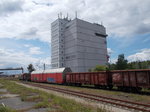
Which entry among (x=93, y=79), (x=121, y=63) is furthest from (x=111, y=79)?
(x=121, y=63)

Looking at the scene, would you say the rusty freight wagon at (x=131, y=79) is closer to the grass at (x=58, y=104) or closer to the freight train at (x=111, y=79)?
the freight train at (x=111, y=79)

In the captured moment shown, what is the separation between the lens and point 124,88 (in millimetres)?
19266

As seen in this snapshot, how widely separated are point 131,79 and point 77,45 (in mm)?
83074

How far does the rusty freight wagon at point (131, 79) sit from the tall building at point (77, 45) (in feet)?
254

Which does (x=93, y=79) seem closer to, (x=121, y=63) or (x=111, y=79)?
(x=111, y=79)

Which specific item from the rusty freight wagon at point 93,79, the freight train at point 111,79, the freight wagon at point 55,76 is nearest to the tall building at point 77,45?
the freight wagon at point 55,76

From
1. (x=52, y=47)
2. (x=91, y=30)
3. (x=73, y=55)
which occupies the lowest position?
(x=73, y=55)

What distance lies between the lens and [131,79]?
17.9m

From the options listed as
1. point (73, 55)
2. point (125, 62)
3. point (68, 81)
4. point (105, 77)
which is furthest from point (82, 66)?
point (105, 77)

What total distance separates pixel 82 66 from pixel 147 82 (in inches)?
3270

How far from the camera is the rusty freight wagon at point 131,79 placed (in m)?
16.5

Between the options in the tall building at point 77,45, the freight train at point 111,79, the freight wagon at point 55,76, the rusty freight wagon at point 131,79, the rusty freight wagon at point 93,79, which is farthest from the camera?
the tall building at point 77,45

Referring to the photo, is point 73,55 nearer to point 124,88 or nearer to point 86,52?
point 86,52

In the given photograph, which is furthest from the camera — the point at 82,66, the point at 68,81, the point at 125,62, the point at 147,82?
the point at 82,66
